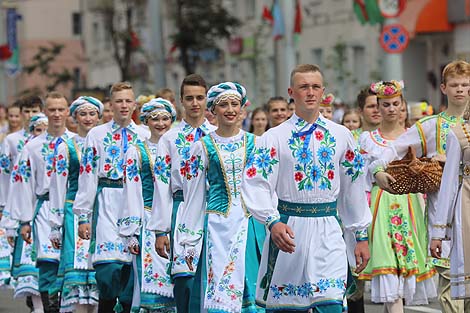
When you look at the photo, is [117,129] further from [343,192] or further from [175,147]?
[343,192]

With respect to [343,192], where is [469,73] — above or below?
above

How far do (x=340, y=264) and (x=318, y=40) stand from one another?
31.4 m

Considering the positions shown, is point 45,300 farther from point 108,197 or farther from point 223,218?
point 223,218

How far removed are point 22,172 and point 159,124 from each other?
282 centimetres

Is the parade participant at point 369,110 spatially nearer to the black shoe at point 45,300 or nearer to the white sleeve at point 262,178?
the black shoe at point 45,300

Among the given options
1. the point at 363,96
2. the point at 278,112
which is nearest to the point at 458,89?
the point at 363,96

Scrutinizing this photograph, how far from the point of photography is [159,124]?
486 inches

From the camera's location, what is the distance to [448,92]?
10336mm

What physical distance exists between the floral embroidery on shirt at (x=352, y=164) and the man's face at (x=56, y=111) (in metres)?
5.42

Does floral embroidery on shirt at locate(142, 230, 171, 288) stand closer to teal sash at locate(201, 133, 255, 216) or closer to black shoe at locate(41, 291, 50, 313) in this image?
teal sash at locate(201, 133, 255, 216)

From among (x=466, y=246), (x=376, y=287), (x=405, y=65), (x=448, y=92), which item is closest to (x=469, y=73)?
(x=448, y=92)

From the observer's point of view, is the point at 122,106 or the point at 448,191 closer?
the point at 448,191

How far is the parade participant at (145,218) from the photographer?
1196cm

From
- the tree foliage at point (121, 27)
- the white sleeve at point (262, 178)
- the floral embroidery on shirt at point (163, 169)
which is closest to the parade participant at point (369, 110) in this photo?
the floral embroidery on shirt at point (163, 169)
